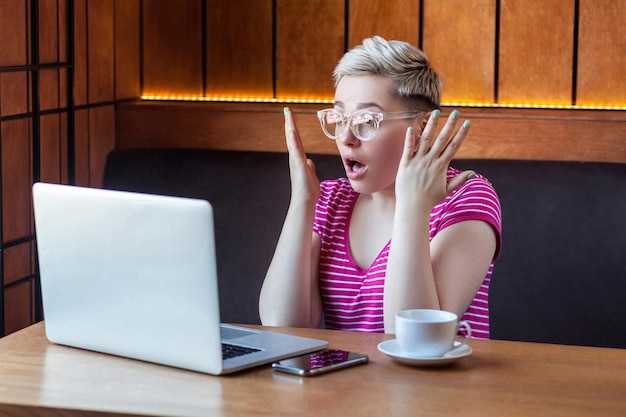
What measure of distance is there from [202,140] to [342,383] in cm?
185

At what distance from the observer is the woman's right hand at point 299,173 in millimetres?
1971

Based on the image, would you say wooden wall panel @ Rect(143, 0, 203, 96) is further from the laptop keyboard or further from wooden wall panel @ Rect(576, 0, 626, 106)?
the laptop keyboard

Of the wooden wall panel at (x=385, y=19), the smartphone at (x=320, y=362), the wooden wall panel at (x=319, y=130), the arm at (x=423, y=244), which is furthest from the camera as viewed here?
the wooden wall panel at (x=385, y=19)

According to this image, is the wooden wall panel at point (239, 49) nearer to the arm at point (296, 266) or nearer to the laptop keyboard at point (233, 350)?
the arm at point (296, 266)

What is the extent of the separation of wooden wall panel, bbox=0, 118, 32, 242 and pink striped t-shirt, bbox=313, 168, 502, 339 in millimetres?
885

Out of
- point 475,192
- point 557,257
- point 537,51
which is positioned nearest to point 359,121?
point 475,192

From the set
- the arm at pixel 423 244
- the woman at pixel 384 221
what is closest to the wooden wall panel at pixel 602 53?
the woman at pixel 384 221

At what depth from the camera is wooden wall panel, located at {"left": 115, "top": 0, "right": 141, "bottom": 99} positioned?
3105mm

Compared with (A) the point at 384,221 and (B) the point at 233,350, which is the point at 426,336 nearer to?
(B) the point at 233,350

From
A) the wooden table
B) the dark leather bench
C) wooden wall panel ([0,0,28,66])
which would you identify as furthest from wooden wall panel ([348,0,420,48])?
the wooden table

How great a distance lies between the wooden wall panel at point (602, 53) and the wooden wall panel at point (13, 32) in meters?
1.58

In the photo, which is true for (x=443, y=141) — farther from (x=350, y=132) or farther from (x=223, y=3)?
(x=223, y=3)

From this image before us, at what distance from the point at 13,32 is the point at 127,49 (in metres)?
0.67


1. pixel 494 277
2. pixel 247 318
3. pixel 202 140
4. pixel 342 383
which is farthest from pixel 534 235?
pixel 342 383
